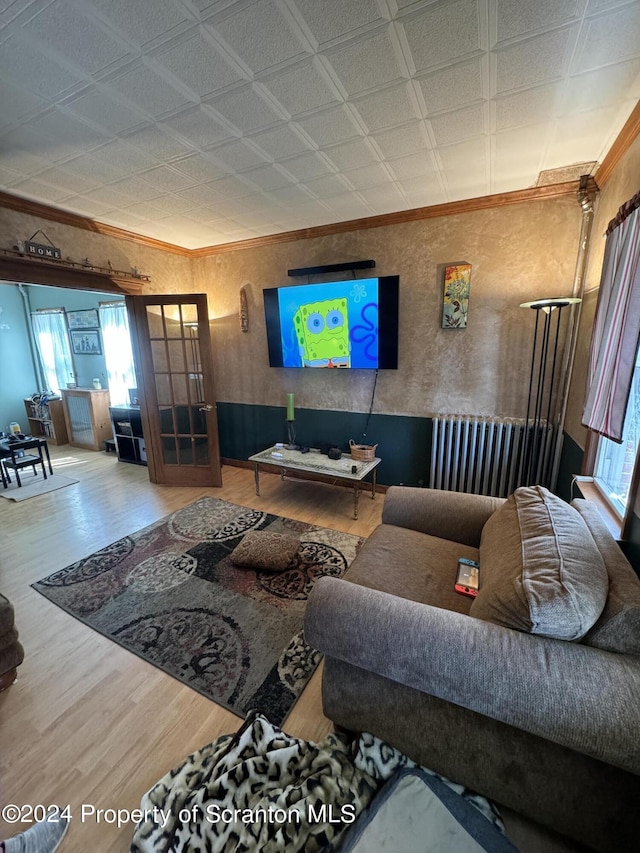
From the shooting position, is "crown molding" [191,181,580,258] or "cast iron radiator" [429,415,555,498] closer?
"crown molding" [191,181,580,258]

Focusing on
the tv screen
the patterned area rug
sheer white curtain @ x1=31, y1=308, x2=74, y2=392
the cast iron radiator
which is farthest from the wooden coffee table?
sheer white curtain @ x1=31, y1=308, x2=74, y2=392

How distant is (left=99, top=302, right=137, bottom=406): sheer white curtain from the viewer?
4.96 m

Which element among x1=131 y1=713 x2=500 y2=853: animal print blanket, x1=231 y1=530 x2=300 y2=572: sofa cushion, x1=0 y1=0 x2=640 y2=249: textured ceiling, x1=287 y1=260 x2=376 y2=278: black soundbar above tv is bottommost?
x1=131 y1=713 x2=500 y2=853: animal print blanket

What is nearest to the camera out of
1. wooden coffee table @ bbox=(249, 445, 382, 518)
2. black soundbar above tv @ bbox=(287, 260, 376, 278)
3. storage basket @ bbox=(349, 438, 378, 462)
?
wooden coffee table @ bbox=(249, 445, 382, 518)

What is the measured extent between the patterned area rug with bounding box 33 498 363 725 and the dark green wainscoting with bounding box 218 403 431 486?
95cm

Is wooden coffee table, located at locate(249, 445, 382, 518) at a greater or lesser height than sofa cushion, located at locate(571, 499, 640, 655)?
lesser

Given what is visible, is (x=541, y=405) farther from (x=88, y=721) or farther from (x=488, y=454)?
(x=88, y=721)

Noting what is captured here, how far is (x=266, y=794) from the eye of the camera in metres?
1.08

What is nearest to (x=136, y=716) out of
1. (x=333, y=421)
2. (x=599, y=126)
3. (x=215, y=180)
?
(x=333, y=421)

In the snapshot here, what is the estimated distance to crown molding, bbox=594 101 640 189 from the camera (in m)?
1.65

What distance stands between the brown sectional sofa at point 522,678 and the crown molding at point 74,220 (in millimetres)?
3443

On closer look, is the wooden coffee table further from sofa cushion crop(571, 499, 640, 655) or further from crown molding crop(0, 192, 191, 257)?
crown molding crop(0, 192, 191, 257)

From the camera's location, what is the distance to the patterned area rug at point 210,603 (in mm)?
1576

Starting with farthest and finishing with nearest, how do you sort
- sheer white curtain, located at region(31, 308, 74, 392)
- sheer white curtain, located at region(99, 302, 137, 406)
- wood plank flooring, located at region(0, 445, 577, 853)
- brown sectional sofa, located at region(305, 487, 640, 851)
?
sheer white curtain, located at region(31, 308, 74, 392) → sheer white curtain, located at region(99, 302, 137, 406) → wood plank flooring, located at region(0, 445, 577, 853) → brown sectional sofa, located at region(305, 487, 640, 851)
